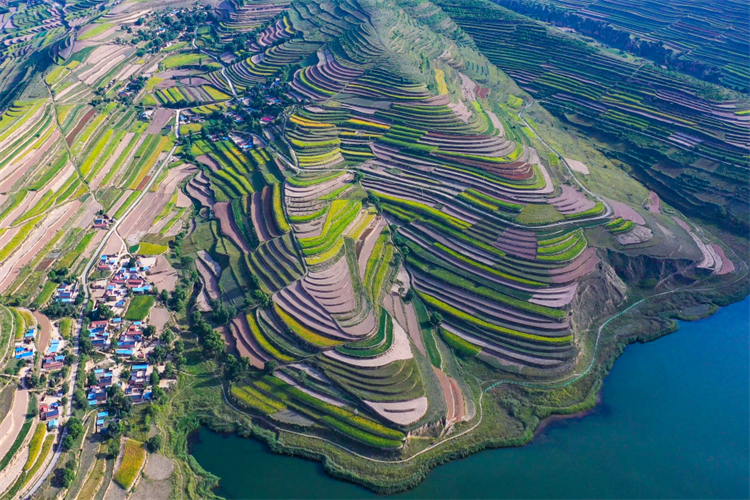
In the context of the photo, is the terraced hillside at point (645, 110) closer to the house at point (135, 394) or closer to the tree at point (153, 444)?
the tree at point (153, 444)

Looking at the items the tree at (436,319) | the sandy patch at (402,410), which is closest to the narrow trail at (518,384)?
the sandy patch at (402,410)

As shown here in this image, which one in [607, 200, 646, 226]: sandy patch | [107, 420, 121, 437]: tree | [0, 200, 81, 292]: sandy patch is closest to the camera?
[107, 420, 121, 437]: tree

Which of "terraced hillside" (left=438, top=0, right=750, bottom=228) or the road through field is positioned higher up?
"terraced hillside" (left=438, top=0, right=750, bottom=228)

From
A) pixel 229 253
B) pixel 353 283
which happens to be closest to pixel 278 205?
pixel 229 253

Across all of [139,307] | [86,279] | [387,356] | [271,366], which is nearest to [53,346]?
[139,307]

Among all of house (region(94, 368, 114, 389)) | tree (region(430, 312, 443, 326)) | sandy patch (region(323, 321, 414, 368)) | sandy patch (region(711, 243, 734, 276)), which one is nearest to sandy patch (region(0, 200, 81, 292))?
house (region(94, 368, 114, 389))

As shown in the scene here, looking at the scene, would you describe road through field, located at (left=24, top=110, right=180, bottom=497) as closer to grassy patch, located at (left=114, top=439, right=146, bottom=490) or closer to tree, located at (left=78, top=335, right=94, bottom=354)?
tree, located at (left=78, top=335, right=94, bottom=354)

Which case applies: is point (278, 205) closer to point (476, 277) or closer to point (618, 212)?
point (476, 277)

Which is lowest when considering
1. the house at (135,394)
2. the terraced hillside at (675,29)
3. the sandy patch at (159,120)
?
the house at (135,394)

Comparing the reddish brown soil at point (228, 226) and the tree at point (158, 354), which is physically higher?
the reddish brown soil at point (228, 226)
